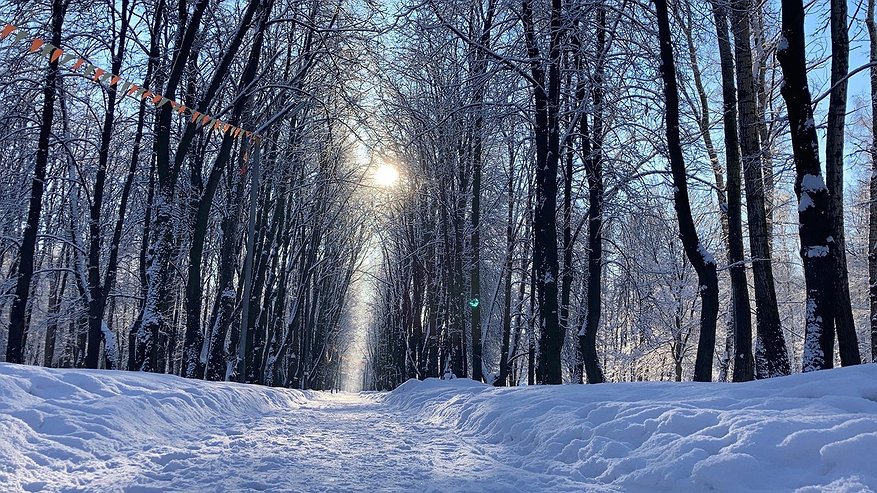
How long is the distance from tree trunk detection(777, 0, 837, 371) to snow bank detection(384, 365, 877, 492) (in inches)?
93.7

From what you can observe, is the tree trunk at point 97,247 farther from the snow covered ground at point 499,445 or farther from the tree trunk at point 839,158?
the tree trunk at point 839,158

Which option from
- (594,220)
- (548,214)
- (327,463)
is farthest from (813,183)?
(594,220)

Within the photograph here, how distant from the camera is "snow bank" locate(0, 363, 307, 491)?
12.9ft

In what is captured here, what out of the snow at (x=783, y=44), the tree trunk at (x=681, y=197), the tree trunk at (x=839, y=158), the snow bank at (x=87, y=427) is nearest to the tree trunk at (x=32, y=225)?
the snow bank at (x=87, y=427)

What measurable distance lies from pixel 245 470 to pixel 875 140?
51.1 feet

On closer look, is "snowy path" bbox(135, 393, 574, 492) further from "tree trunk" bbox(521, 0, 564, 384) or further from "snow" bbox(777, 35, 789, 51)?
"snow" bbox(777, 35, 789, 51)

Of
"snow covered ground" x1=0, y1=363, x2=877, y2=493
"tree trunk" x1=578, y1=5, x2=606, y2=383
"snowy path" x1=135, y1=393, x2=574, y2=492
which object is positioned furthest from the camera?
"tree trunk" x1=578, y1=5, x2=606, y2=383

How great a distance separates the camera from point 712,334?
9.88 metres

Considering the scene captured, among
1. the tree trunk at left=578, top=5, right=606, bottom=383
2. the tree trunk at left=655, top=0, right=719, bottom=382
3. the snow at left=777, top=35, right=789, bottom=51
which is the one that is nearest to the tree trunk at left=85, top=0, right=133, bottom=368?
the tree trunk at left=578, top=5, right=606, bottom=383

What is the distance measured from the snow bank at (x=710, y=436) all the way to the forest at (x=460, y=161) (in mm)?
3340

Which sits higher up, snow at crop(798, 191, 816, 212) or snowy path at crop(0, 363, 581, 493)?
snow at crop(798, 191, 816, 212)

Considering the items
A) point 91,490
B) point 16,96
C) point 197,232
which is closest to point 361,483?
point 91,490

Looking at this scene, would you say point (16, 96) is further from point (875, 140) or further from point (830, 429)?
point (875, 140)

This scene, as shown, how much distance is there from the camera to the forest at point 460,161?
9.87 m
